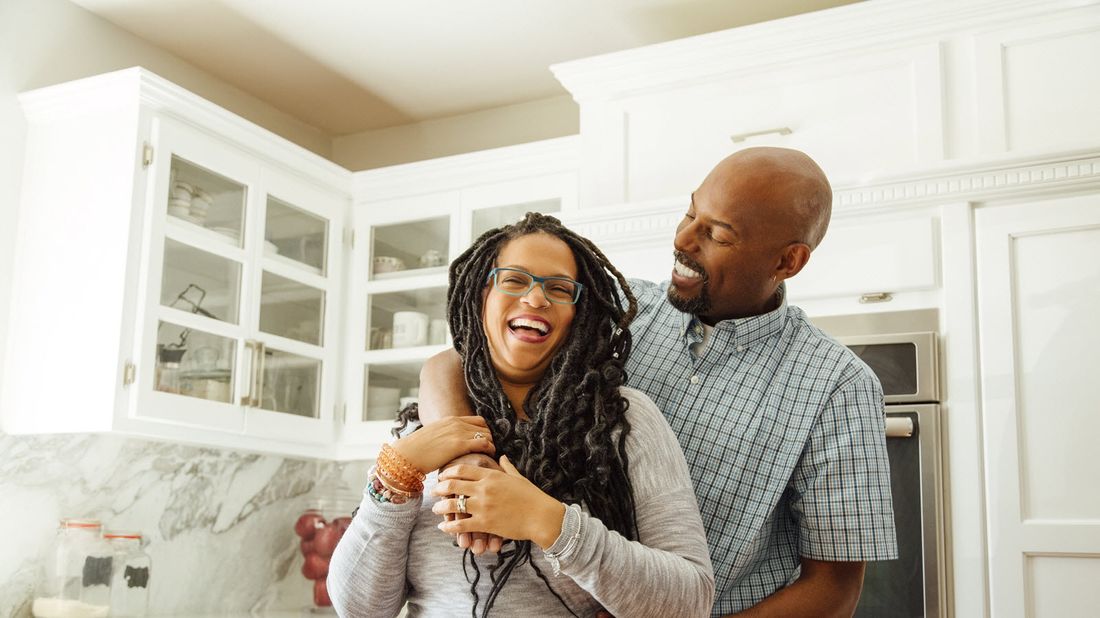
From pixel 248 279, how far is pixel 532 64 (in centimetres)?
111

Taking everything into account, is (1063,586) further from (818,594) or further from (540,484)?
(540,484)

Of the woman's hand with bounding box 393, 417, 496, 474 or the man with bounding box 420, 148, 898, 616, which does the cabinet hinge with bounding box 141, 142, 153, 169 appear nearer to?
the man with bounding box 420, 148, 898, 616

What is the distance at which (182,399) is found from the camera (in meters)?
2.60

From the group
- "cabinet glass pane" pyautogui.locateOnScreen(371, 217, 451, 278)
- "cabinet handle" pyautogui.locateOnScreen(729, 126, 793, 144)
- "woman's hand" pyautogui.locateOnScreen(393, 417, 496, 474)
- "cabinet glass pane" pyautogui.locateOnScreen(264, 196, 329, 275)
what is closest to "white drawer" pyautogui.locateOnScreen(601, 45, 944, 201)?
"cabinet handle" pyautogui.locateOnScreen(729, 126, 793, 144)

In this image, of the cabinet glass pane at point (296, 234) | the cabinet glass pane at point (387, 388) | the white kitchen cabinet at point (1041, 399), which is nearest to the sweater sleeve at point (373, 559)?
the white kitchen cabinet at point (1041, 399)

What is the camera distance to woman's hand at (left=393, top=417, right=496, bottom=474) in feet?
3.40

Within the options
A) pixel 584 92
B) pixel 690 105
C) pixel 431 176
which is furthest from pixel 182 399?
pixel 690 105

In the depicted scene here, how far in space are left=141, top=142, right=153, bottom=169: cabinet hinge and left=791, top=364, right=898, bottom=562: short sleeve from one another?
1912mm

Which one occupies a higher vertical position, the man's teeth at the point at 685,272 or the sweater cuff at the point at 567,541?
the man's teeth at the point at 685,272

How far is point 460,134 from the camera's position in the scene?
3639 mm

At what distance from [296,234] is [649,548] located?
227 centimetres

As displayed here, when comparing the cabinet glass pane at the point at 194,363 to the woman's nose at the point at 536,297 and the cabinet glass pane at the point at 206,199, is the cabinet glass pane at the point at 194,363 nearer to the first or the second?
the cabinet glass pane at the point at 206,199

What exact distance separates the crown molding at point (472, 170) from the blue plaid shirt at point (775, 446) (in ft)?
5.32

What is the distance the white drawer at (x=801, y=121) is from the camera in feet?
7.77
